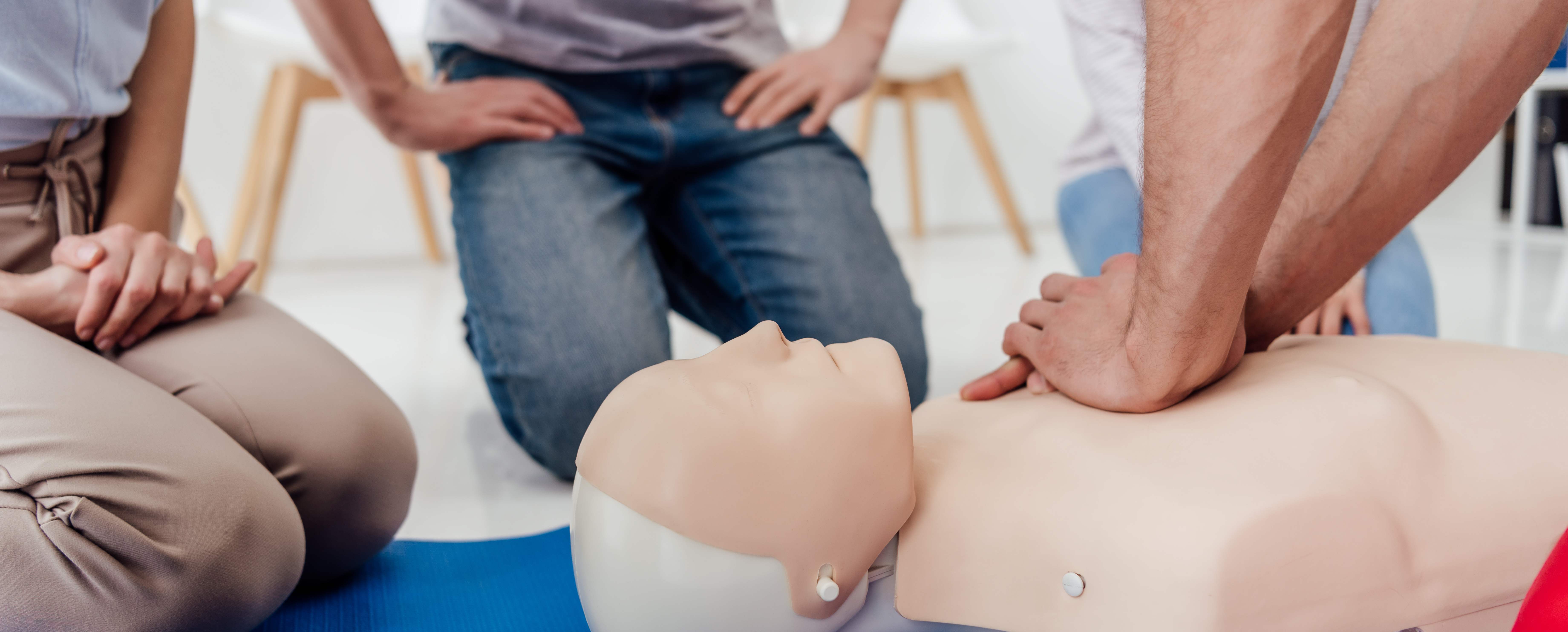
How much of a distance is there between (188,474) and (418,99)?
0.66m

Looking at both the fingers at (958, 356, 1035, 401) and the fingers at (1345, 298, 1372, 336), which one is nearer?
the fingers at (958, 356, 1035, 401)

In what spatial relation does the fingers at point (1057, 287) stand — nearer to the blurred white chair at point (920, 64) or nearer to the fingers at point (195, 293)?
the fingers at point (195, 293)

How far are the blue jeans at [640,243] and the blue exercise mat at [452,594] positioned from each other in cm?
23

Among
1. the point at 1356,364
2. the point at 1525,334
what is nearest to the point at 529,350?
the point at 1356,364

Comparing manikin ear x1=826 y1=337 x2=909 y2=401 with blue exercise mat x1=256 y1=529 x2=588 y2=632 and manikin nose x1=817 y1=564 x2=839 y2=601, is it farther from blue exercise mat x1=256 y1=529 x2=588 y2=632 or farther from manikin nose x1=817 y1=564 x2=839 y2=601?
blue exercise mat x1=256 y1=529 x2=588 y2=632

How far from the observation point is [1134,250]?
3.72ft

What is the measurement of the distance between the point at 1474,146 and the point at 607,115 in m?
0.88

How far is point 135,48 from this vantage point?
847 mm

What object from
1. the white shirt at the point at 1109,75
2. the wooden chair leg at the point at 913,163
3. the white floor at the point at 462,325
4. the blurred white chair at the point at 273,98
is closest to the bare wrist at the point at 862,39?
the white shirt at the point at 1109,75

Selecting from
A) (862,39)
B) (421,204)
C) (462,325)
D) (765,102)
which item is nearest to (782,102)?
(765,102)

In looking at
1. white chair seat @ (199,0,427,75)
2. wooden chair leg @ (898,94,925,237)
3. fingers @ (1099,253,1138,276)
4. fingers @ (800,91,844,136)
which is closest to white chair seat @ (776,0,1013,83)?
wooden chair leg @ (898,94,925,237)

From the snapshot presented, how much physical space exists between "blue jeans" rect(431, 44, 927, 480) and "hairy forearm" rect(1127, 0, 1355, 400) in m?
0.52

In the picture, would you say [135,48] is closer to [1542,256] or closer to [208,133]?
[208,133]

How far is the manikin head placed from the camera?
1.71 ft
